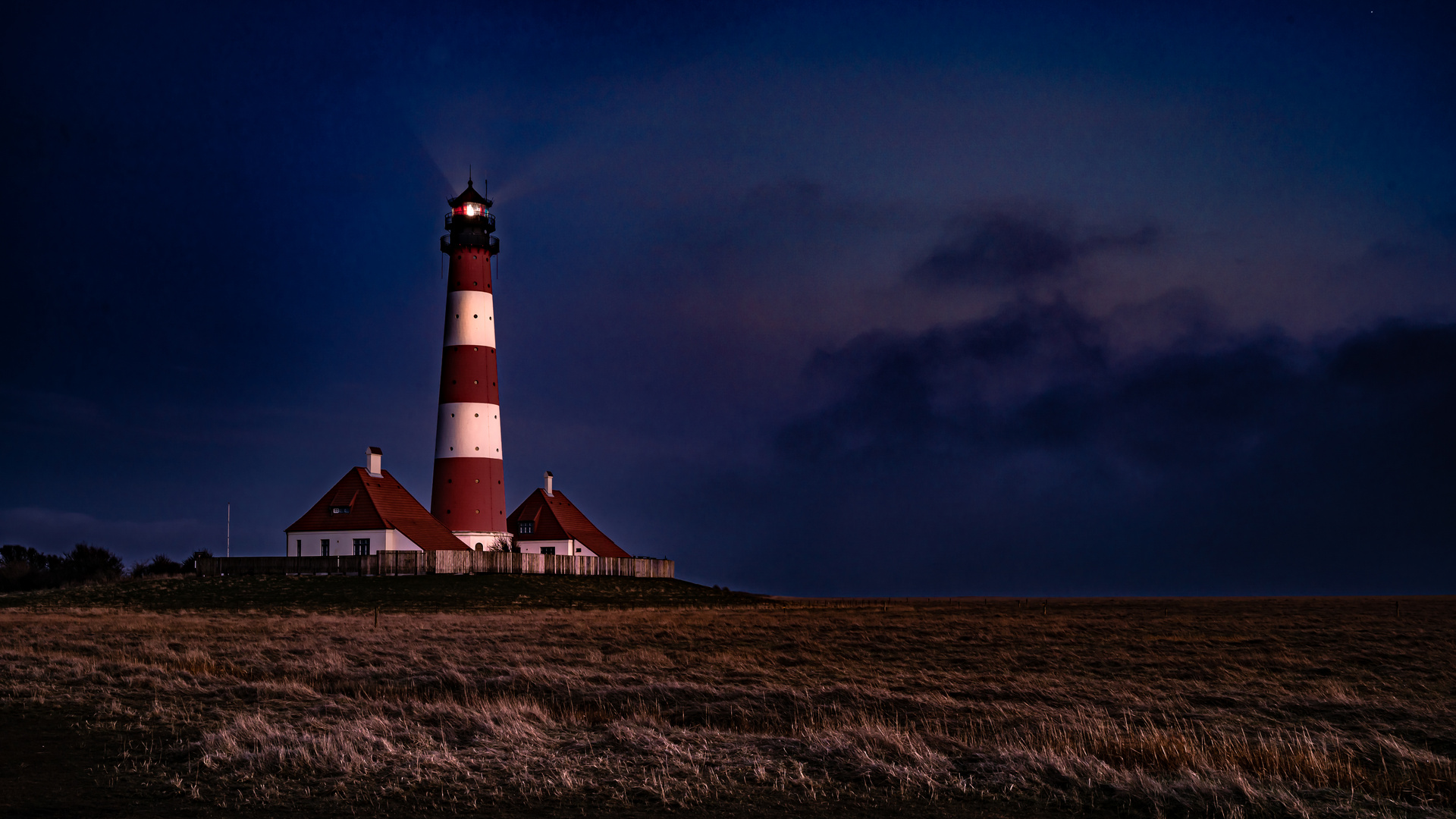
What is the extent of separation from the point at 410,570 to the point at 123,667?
127 feet

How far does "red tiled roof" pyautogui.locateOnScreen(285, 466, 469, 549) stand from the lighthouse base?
19.3 inches

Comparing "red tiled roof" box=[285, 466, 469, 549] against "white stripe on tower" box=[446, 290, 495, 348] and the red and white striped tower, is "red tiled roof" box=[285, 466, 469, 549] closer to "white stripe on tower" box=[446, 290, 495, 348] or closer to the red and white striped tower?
the red and white striped tower

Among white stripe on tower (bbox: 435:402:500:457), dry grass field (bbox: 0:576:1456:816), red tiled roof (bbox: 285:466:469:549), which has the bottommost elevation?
dry grass field (bbox: 0:576:1456:816)

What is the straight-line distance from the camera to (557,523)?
75.3 metres

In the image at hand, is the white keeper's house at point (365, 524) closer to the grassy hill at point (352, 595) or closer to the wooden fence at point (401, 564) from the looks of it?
the wooden fence at point (401, 564)

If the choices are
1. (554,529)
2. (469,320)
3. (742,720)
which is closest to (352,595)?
(469,320)

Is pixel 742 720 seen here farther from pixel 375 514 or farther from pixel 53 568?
pixel 53 568

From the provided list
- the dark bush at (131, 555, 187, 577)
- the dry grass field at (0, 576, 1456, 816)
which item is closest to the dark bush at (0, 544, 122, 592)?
the dark bush at (131, 555, 187, 577)

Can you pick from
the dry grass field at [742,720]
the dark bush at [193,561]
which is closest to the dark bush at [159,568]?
the dark bush at [193,561]

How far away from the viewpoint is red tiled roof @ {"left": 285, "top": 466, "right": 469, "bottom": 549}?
2479 inches

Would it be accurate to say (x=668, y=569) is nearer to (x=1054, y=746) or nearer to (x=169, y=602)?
(x=169, y=602)

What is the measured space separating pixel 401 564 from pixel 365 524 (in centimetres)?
501

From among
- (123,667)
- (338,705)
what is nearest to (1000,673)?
(338,705)

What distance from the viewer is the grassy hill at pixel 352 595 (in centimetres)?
4900
